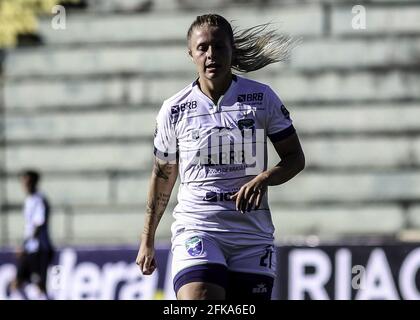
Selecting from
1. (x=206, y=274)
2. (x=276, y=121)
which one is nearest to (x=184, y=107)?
(x=276, y=121)

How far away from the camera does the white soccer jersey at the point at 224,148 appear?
596cm

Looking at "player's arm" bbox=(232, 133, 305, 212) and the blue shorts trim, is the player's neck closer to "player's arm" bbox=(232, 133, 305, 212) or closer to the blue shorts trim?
"player's arm" bbox=(232, 133, 305, 212)

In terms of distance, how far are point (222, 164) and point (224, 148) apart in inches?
3.2

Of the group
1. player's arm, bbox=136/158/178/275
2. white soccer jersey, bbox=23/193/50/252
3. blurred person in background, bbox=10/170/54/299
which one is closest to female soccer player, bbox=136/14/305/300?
player's arm, bbox=136/158/178/275

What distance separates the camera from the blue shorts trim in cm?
580

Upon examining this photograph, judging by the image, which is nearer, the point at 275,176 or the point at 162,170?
the point at 275,176

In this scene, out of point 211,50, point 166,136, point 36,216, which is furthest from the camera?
point 36,216

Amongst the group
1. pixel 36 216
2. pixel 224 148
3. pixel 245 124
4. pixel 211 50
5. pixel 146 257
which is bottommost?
pixel 36 216

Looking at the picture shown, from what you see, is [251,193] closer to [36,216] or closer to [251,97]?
[251,97]

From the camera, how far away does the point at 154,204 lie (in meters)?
6.23

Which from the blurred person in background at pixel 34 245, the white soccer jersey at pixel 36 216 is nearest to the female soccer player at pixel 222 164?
the blurred person in background at pixel 34 245

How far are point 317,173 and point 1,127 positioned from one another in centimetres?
428

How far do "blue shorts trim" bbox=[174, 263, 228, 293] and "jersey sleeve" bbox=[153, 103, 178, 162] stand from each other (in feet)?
2.06

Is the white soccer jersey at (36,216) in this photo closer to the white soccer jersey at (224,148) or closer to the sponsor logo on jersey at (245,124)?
the white soccer jersey at (224,148)
